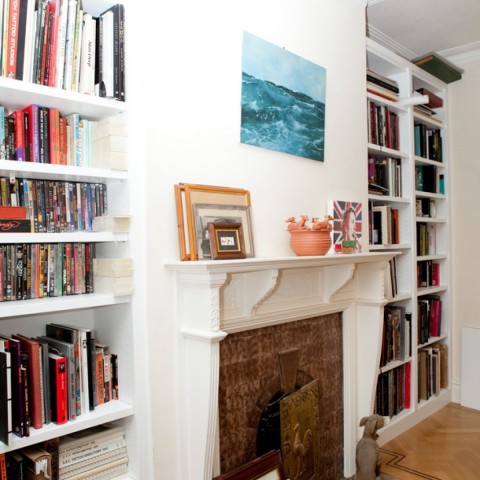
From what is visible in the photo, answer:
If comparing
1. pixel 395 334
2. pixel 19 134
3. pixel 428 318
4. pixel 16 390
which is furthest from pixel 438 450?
pixel 19 134

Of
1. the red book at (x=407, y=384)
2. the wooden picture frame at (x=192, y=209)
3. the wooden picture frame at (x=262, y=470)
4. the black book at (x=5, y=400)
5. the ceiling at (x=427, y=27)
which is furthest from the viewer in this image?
the red book at (x=407, y=384)

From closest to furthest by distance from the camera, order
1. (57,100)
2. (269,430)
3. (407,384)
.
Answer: (57,100) → (269,430) → (407,384)

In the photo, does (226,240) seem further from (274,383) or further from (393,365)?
(393,365)

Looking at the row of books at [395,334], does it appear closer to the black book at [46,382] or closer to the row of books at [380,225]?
the row of books at [380,225]

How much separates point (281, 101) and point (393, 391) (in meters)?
2.05

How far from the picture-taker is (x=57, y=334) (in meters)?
1.59

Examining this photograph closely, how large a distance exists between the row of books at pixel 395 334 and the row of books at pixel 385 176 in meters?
0.78

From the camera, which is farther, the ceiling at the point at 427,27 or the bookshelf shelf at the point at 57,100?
the ceiling at the point at 427,27

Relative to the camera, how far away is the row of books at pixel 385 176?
299cm

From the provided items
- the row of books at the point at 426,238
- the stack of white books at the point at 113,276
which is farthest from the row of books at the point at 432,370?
the stack of white books at the point at 113,276

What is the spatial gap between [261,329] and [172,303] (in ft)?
1.64

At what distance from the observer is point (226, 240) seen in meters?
1.77

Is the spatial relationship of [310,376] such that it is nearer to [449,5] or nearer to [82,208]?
[82,208]

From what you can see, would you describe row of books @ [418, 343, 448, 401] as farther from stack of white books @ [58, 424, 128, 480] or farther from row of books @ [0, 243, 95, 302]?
row of books @ [0, 243, 95, 302]
